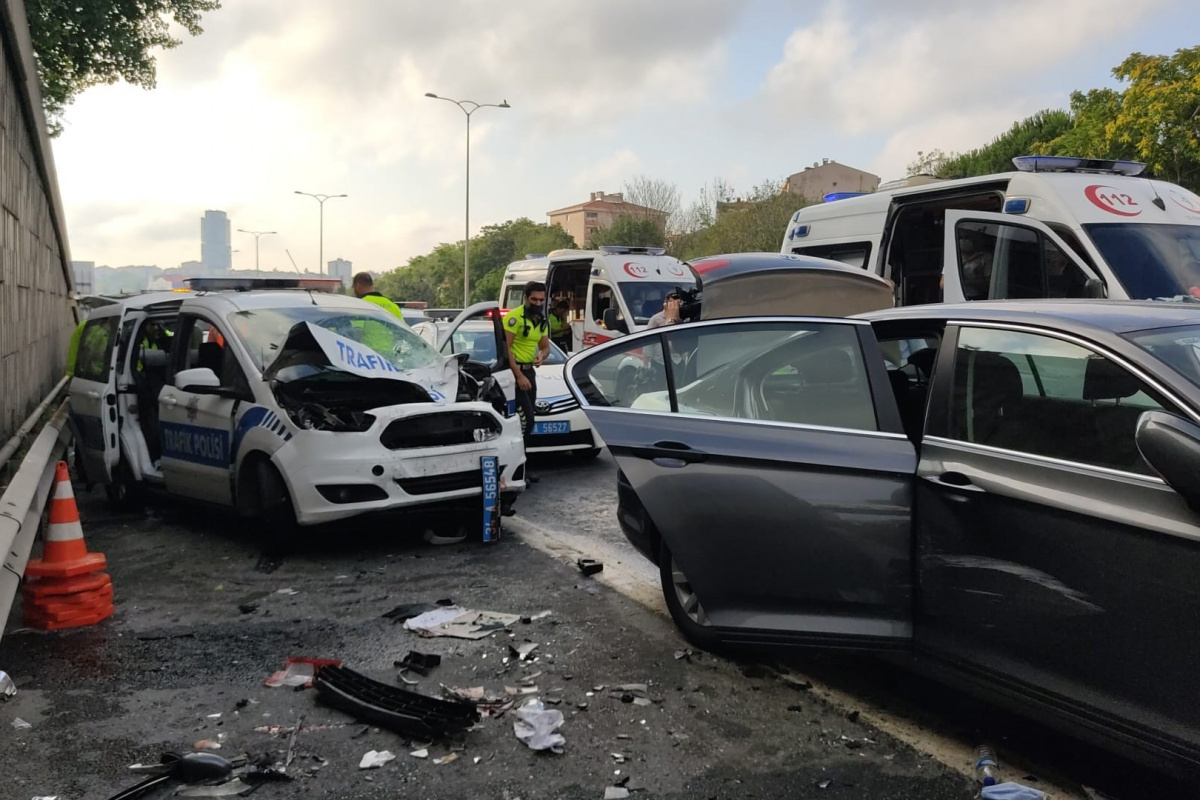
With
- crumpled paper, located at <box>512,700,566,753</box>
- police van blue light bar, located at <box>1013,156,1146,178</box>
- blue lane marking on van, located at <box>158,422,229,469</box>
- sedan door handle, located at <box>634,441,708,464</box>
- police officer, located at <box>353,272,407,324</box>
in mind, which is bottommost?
crumpled paper, located at <box>512,700,566,753</box>

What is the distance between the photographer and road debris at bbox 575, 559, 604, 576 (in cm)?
655

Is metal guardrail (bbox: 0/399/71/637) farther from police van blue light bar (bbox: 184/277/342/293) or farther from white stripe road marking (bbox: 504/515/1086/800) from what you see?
white stripe road marking (bbox: 504/515/1086/800)

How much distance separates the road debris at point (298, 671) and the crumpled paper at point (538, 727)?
104cm

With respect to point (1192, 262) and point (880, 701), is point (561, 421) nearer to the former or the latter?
point (1192, 262)

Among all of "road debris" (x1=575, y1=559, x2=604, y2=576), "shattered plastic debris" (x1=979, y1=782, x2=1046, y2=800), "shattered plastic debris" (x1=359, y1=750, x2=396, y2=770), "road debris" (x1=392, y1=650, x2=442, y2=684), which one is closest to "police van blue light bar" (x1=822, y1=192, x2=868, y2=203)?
"road debris" (x1=575, y1=559, x2=604, y2=576)

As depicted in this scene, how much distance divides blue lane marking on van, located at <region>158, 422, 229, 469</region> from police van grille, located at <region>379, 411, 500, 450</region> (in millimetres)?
1416

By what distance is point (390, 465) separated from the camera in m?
6.91

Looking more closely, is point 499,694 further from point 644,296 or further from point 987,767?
point 644,296

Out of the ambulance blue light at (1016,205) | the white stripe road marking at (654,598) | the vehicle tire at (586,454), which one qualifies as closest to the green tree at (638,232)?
the vehicle tire at (586,454)

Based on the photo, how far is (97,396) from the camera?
9.19 meters

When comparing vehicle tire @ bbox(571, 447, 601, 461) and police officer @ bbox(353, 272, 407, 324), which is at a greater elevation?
police officer @ bbox(353, 272, 407, 324)

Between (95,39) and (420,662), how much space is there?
2302cm

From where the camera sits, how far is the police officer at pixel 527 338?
10.4 m

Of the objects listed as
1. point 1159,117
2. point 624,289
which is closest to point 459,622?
point 624,289
